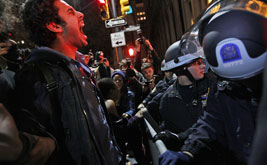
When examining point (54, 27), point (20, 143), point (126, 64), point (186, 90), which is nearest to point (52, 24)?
point (54, 27)

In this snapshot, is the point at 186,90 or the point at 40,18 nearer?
the point at 40,18

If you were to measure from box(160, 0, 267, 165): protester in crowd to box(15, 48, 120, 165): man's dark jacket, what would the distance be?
24.6 inches

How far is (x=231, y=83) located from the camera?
1570mm

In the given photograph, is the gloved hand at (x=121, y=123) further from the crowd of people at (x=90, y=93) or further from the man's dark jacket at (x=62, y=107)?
the man's dark jacket at (x=62, y=107)

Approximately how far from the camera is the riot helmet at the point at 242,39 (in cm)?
137

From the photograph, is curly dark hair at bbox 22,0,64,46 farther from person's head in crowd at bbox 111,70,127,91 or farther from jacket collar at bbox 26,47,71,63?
person's head in crowd at bbox 111,70,127,91

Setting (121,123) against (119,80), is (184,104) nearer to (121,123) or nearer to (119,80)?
(121,123)

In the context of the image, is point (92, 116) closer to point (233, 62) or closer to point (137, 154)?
point (233, 62)

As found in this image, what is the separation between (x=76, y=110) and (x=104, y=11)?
8220 mm

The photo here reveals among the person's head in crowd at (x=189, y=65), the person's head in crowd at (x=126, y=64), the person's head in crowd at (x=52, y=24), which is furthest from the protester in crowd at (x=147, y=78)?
the person's head in crowd at (x=52, y=24)

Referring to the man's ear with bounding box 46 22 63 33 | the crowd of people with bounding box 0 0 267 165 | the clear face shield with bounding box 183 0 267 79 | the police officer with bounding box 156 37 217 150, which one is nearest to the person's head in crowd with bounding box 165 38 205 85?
the police officer with bounding box 156 37 217 150

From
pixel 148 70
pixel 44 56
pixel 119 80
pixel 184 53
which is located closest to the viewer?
pixel 44 56

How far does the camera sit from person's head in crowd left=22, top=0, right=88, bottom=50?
1688mm

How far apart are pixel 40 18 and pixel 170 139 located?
1783 mm
